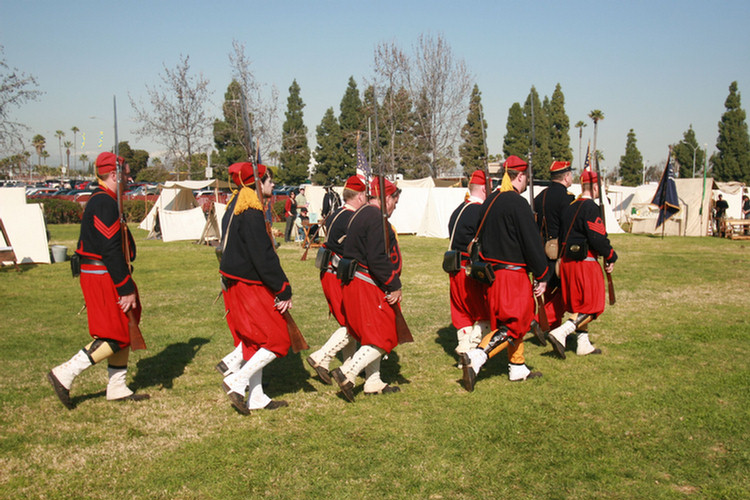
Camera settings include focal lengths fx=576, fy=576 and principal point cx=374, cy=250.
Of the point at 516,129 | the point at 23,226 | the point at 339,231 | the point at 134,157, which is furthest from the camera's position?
the point at 134,157

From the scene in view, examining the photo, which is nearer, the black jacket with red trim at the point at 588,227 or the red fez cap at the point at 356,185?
the red fez cap at the point at 356,185

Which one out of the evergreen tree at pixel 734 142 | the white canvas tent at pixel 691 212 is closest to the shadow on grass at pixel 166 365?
the white canvas tent at pixel 691 212

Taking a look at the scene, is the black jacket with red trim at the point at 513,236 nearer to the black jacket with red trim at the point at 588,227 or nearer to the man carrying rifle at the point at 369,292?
the man carrying rifle at the point at 369,292

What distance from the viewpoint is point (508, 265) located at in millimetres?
5156

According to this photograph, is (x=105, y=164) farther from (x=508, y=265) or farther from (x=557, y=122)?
(x=557, y=122)

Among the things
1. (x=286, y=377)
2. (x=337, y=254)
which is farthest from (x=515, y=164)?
(x=286, y=377)

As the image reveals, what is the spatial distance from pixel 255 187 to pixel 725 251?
674 inches

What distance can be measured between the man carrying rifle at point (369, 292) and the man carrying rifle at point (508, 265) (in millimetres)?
834

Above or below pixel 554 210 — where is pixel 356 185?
above

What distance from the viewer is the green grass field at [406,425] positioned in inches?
143

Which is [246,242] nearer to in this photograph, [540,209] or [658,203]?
[540,209]

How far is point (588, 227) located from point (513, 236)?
5.23ft

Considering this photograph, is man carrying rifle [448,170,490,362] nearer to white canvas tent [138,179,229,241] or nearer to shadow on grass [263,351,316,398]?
shadow on grass [263,351,316,398]

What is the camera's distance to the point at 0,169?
28781mm
